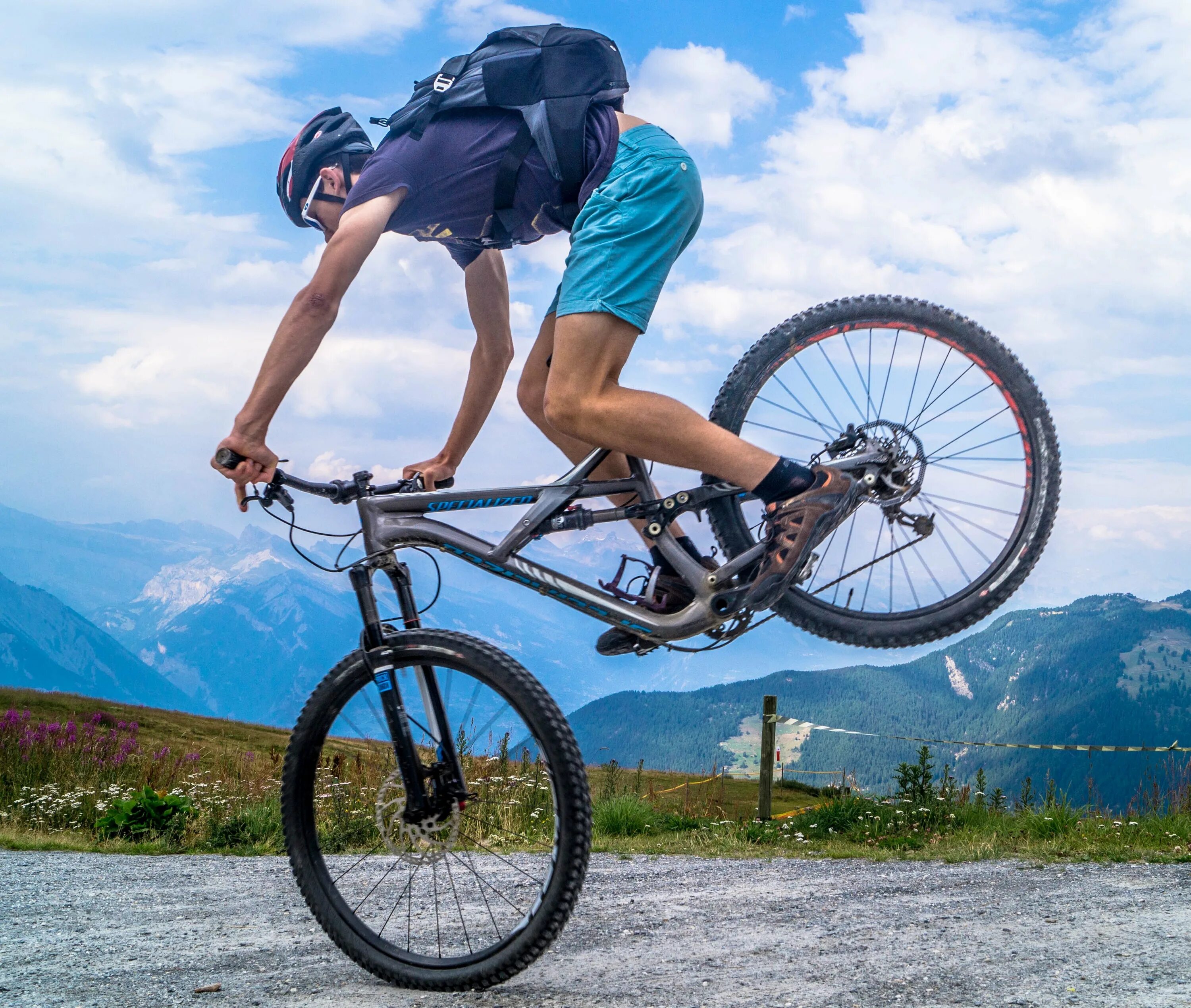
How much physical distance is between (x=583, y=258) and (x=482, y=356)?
0.97 m

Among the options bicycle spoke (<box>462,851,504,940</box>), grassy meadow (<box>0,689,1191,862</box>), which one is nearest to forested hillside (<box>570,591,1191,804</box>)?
grassy meadow (<box>0,689,1191,862</box>)

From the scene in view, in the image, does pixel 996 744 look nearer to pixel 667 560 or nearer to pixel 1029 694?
pixel 667 560

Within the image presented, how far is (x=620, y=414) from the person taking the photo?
2.90m

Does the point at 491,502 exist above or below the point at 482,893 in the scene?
above

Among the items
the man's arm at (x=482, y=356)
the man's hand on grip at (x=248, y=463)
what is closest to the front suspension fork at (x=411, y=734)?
the man's hand on grip at (x=248, y=463)

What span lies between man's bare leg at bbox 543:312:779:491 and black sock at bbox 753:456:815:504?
0.02 m

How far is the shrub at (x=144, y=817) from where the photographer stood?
7.44 meters

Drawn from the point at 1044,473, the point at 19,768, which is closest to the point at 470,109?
the point at 1044,473

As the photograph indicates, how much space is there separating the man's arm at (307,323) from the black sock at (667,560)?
1.30 meters

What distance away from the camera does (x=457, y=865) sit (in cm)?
511

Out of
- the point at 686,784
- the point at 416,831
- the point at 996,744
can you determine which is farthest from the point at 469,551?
the point at 996,744

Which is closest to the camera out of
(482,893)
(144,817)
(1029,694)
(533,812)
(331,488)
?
(331,488)

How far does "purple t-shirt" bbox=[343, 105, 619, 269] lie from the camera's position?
3.08 m

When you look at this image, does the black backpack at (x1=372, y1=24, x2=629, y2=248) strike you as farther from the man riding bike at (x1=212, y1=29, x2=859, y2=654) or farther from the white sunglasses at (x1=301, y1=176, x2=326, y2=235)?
the white sunglasses at (x1=301, y1=176, x2=326, y2=235)
